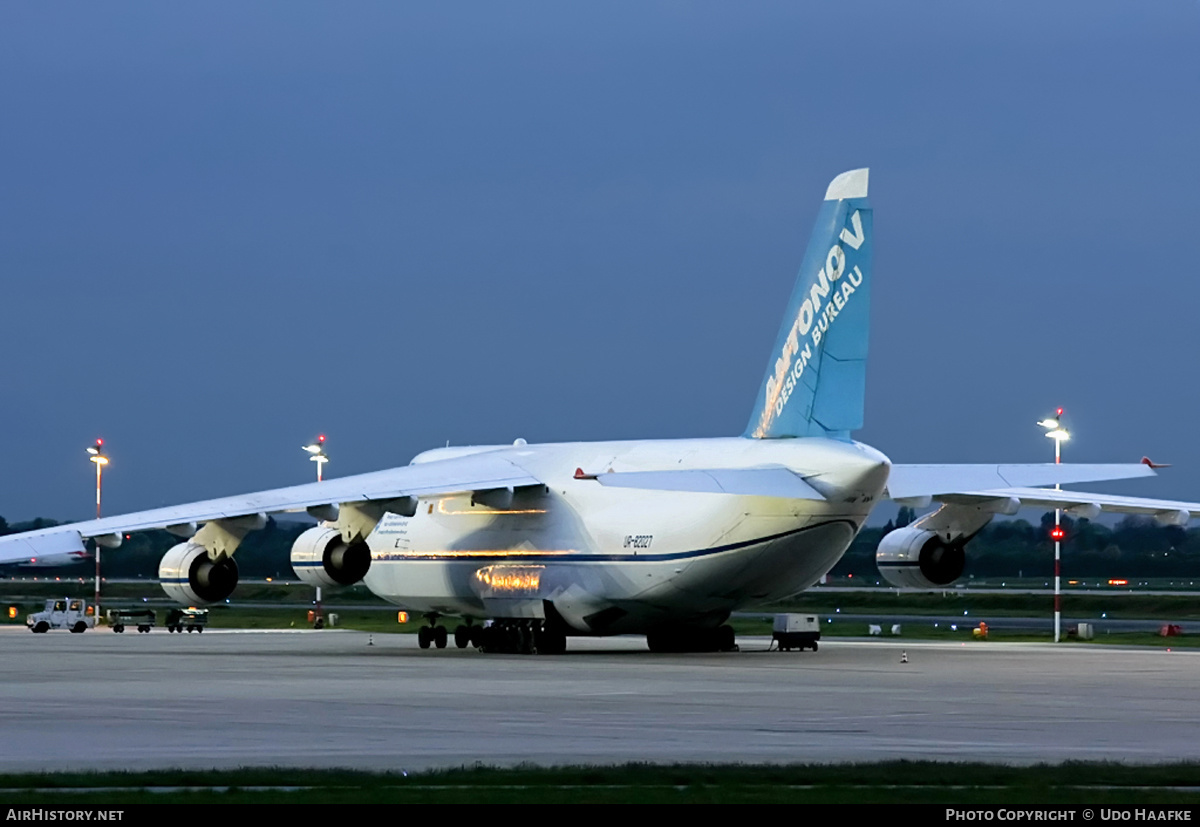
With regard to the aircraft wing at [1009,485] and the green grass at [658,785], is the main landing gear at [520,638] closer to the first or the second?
the aircraft wing at [1009,485]

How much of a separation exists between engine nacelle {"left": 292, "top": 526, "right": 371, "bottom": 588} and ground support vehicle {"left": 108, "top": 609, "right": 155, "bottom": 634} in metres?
16.9

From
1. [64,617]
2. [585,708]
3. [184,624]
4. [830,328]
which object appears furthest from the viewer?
[184,624]

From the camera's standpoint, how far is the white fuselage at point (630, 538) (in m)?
33.2

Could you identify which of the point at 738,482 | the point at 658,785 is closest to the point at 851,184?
the point at 738,482

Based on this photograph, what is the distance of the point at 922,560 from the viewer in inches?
1583

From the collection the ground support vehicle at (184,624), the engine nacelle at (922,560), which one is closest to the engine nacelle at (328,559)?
the engine nacelle at (922,560)

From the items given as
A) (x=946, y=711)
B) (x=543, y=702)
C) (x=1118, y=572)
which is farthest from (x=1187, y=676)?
(x=1118, y=572)

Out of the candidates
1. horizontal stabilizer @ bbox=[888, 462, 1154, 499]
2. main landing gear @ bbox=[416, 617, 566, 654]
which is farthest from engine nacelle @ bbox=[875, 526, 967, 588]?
main landing gear @ bbox=[416, 617, 566, 654]

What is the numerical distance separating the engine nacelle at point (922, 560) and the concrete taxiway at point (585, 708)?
2.17 meters

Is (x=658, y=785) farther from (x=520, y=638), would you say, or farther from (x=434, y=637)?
(x=434, y=637)

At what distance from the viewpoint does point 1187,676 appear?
30.3 m

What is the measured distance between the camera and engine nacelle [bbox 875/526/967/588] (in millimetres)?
40219

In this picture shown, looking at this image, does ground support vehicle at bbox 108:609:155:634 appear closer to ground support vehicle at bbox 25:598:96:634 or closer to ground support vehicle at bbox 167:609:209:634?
ground support vehicle at bbox 167:609:209:634

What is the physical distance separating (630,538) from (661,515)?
0.85 m
